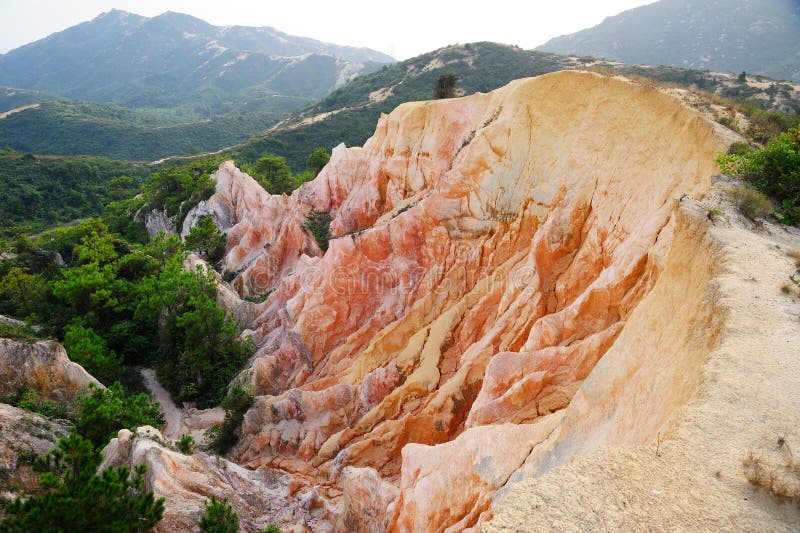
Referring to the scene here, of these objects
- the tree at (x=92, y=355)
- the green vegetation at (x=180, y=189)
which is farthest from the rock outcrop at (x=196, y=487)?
the green vegetation at (x=180, y=189)

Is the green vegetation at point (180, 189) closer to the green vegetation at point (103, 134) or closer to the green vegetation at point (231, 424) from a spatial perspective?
the green vegetation at point (231, 424)

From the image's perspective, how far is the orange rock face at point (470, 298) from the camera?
11.4 meters

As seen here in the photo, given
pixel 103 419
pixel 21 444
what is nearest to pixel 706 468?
pixel 21 444

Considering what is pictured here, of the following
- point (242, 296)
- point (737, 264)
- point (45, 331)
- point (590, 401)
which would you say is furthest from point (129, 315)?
point (737, 264)

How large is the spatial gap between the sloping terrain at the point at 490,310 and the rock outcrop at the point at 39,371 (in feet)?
23.4

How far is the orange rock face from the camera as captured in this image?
11.4 m

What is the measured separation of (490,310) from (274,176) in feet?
133

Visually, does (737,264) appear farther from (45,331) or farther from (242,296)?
(45,331)

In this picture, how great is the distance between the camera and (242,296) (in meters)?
30.8

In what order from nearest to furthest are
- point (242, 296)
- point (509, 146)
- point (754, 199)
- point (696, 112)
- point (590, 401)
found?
point (590, 401), point (754, 199), point (696, 112), point (509, 146), point (242, 296)

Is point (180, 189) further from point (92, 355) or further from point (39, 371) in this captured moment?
point (39, 371)

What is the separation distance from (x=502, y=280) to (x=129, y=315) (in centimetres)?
2493

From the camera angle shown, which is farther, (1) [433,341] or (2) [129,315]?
(2) [129,315]

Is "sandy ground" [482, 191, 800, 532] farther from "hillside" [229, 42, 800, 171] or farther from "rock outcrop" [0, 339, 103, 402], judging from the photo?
"hillside" [229, 42, 800, 171]
